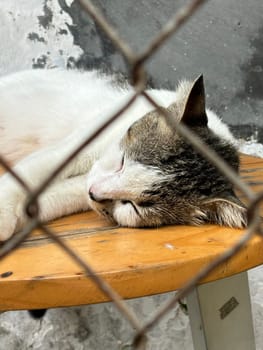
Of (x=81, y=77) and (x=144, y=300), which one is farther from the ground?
(x=81, y=77)

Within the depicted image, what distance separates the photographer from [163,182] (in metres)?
0.99

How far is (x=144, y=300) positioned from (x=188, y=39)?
77cm

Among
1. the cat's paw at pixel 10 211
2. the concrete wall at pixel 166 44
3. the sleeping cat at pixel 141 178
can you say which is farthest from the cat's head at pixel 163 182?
the concrete wall at pixel 166 44

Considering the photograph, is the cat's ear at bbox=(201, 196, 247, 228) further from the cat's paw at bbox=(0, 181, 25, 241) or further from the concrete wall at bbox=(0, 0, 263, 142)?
the concrete wall at bbox=(0, 0, 263, 142)

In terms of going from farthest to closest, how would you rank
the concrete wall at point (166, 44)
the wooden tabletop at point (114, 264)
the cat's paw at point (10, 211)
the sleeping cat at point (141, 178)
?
the concrete wall at point (166, 44), the sleeping cat at point (141, 178), the cat's paw at point (10, 211), the wooden tabletop at point (114, 264)

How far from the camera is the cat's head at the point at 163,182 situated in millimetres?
981

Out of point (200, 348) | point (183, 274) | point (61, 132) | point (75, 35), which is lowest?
point (200, 348)

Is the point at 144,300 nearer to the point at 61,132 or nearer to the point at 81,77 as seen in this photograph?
the point at 61,132

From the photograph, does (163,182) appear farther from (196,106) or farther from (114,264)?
(114,264)

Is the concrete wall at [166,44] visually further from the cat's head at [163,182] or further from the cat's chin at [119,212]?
the cat's chin at [119,212]

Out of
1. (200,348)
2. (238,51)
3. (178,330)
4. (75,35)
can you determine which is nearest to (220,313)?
(200,348)

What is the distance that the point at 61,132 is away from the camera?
142 cm

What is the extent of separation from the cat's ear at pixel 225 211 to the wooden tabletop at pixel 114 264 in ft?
0.07

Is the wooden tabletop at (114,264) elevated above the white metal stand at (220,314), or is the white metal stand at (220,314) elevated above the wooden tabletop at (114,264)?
the wooden tabletop at (114,264)
